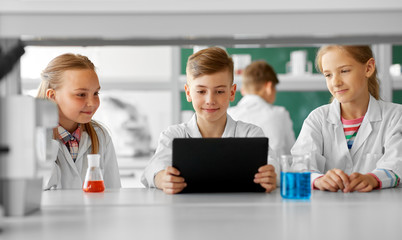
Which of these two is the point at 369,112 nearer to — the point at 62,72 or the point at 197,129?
the point at 197,129

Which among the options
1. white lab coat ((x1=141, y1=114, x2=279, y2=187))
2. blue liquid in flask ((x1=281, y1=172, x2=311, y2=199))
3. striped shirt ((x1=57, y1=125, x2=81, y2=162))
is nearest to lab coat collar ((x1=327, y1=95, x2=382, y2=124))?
white lab coat ((x1=141, y1=114, x2=279, y2=187))

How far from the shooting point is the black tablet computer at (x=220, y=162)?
4.27ft

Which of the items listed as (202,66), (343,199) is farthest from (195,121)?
(343,199)

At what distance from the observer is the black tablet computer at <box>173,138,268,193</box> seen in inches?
51.3

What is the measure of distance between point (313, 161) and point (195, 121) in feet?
1.69

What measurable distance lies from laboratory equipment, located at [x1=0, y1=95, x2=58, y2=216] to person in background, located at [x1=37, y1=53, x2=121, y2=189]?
972mm

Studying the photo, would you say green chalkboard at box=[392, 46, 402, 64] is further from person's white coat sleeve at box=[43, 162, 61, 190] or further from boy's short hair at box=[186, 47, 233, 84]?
person's white coat sleeve at box=[43, 162, 61, 190]

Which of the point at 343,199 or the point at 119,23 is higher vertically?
the point at 119,23

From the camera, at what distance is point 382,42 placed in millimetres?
770

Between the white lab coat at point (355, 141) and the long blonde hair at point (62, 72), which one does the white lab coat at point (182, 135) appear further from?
the long blonde hair at point (62, 72)

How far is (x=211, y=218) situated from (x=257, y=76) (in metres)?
2.80

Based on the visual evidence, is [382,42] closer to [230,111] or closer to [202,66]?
[202,66]

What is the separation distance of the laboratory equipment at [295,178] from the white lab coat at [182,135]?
480 mm

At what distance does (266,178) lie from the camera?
1.31m
